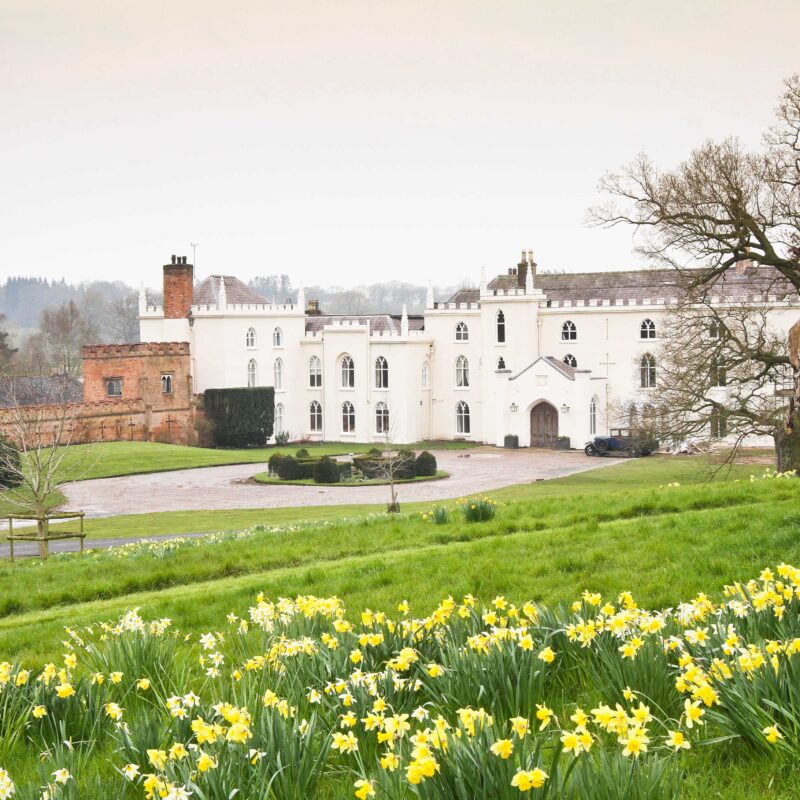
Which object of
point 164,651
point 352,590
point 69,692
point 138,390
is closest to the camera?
point 69,692

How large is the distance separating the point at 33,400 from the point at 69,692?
56954mm

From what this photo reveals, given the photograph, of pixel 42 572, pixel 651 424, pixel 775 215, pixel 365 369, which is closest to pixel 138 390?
pixel 365 369

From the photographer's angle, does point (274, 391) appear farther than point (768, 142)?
Yes

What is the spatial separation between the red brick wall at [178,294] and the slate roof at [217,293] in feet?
1.91

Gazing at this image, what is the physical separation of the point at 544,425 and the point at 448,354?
25.2ft

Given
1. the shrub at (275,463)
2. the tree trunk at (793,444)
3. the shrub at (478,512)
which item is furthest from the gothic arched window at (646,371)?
the shrub at (478,512)

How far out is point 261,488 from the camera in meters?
42.1

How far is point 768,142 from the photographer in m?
28.7

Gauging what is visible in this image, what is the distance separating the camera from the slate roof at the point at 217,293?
6169 cm

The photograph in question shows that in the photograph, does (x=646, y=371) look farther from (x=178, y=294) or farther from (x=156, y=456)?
(x=178, y=294)

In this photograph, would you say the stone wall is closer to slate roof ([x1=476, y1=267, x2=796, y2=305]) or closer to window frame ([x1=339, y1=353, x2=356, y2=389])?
window frame ([x1=339, y1=353, x2=356, y2=389])

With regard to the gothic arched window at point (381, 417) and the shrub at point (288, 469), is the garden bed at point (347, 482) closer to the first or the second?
the shrub at point (288, 469)

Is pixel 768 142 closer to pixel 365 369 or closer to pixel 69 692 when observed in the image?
pixel 69 692

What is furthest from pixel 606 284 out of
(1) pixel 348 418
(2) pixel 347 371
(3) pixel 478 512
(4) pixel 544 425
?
(3) pixel 478 512
